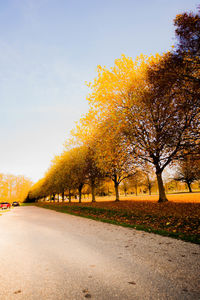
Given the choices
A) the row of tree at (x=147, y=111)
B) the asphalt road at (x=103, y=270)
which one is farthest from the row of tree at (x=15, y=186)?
the asphalt road at (x=103, y=270)

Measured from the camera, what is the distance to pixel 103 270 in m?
4.18

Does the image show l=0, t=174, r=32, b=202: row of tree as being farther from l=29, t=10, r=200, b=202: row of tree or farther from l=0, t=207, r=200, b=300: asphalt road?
l=0, t=207, r=200, b=300: asphalt road

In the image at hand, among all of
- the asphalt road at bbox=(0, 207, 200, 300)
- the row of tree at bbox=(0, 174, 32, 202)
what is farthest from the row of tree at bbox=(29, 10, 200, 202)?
the row of tree at bbox=(0, 174, 32, 202)

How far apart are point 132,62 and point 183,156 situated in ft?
34.1

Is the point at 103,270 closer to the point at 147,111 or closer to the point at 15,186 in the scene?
the point at 147,111

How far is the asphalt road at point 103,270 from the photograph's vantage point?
3.23m

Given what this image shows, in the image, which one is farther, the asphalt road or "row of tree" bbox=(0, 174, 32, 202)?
"row of tree" bbox=(0, 174, 32, 202)

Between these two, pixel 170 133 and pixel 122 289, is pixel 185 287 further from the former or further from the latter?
pixel 170 133

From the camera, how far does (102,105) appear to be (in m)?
17.1

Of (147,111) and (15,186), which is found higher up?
(147,111)

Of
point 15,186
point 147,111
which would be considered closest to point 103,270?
point 147,111

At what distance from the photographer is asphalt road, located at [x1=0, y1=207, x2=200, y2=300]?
3.23m

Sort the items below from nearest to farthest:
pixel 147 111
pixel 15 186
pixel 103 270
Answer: pixel 103 270
pixel 147 111
pixel 15 186

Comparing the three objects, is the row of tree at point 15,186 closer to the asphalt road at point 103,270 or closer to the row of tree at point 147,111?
the row of tree at point 147,111
